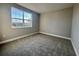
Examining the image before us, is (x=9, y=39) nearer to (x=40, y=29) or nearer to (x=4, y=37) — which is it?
(x=4, y=37)

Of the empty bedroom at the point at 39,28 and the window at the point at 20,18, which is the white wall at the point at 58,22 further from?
the window at the point at 20,18

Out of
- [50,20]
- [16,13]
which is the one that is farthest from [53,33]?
[16,13]

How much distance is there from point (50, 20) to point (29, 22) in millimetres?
1563

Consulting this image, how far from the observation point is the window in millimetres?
Result: 4041

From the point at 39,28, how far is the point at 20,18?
7.84 ft

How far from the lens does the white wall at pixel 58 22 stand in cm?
452

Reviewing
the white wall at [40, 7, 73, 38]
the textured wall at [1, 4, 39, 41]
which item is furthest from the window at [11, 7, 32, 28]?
the white wall at [40, 7, 73, 38]

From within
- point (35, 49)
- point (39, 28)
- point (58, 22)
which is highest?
point (58, 22)

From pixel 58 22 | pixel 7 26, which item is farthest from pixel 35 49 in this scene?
pixel 58 22

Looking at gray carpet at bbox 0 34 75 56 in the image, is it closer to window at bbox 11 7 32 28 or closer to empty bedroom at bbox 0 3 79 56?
empty bedroom at bbox 0 3 79 56

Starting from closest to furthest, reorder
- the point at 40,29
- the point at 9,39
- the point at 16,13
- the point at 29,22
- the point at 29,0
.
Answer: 1. the point at 29,0
2. the point at 9,39
3. the point at 16,13
4. the point at 29,22
5. the point at 40,29

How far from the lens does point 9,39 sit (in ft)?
11.9

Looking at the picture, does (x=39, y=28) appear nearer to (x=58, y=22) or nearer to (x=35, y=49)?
(x=58, y=22)

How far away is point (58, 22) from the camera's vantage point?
16.9ft
